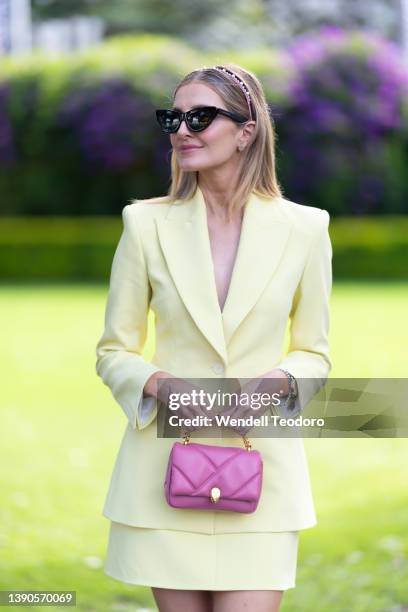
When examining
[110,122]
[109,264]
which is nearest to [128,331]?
[109,264]

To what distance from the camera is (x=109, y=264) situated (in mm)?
21703

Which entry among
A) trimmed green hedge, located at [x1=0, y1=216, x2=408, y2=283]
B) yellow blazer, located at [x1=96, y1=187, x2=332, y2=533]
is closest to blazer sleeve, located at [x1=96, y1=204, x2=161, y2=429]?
yellow blazer, located at [x1=96, y1=187, x2=332, y2=533]

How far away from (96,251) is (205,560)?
18.1 metres

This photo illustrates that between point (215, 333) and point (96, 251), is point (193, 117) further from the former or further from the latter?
point (96, 251)

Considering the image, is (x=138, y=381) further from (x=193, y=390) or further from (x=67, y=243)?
(x=67, y=243)

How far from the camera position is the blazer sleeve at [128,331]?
130 inches

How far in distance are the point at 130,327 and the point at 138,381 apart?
0.17 meters

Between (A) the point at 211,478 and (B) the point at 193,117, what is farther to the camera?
(B) the point at 193,117

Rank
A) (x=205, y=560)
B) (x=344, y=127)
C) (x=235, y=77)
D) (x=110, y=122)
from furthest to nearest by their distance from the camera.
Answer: (x=344, y=127) → (x=110, y=122) → (x=235, y=77) → (x=205, y=560)

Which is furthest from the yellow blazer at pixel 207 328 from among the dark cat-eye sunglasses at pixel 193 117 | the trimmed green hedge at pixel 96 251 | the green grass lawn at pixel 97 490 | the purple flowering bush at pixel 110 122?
the purple flowering bush at pixel 110 122

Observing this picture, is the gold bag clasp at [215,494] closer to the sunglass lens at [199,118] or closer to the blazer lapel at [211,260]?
the blazer lapel at [211,260]

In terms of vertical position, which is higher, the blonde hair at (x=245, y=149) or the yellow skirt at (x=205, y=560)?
the blonde hair at (x=245, y=149)

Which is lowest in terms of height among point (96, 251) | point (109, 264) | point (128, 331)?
point (109, 264)

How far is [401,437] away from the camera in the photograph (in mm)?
9453
